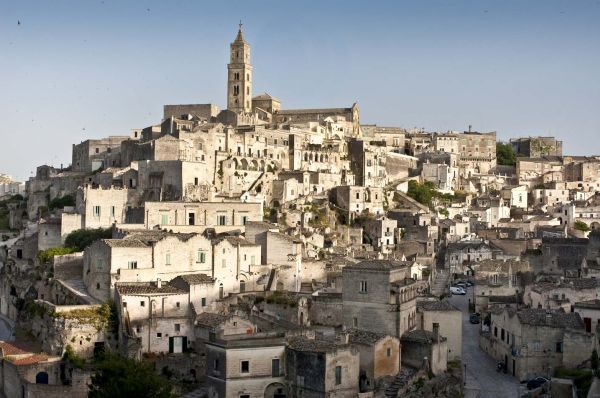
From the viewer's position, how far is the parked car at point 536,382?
35.2 metres

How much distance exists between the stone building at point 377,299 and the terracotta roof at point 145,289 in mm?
7492

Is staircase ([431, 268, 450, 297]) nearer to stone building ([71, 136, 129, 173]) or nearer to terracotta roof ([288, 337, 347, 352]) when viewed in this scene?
terracotta roof ([288, 337, 347, 352])

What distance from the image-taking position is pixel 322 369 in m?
30.6

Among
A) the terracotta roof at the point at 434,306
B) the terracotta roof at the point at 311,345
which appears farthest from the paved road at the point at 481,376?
the terracotta roof at the point at 311,345

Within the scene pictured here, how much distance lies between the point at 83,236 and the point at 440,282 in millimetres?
22824

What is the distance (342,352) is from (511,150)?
3052 inches

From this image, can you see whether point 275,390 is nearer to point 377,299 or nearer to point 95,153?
point 377,299

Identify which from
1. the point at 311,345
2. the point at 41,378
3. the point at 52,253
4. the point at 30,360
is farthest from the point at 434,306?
the point at 52,253

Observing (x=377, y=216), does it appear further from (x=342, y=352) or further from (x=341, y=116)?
(x=342, y=352)

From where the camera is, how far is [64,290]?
1651 inches

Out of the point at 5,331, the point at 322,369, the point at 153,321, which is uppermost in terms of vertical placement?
the point at 153,321

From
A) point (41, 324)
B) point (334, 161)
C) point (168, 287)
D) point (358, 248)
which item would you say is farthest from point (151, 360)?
point (334, 161)

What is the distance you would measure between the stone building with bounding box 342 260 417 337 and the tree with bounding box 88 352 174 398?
346 inches

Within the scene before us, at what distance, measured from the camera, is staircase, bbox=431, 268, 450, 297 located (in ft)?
176
